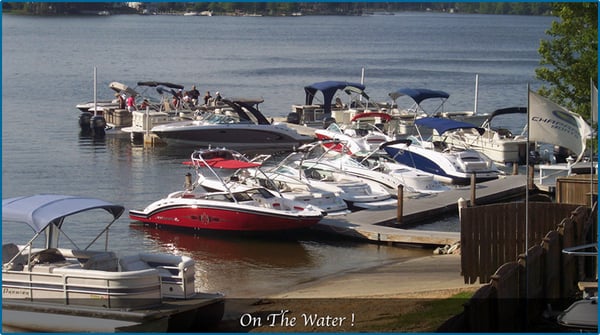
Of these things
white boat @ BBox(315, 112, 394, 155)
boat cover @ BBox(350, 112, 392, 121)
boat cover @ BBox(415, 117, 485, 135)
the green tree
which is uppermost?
the green tree

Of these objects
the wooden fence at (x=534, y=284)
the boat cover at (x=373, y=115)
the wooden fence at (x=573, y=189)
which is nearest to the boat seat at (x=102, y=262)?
the wooden fence at (x=534, y=284)

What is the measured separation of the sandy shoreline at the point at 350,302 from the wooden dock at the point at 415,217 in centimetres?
309

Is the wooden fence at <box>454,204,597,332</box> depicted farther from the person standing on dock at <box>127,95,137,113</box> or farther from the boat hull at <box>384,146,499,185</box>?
the person standing on dock at <box>127,95,137,113</box>

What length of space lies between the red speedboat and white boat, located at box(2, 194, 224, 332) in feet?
27.6

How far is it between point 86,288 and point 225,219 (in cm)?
1058

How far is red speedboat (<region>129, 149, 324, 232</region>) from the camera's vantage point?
27828 mm

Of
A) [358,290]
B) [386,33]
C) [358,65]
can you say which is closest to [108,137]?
[358,290]

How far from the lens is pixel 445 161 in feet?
122

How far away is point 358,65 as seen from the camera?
10488 centimetres

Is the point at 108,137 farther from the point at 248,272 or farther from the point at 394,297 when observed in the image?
the point at 394,297

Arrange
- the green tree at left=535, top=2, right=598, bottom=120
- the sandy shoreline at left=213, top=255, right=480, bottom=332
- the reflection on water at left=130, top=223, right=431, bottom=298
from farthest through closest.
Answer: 1. the green tree at left=535, top=2, right=598, bottom=120
2. the reflection on water at left=130, top=223, right=431, bottom=298
3. the sandy shoreline at left=213, top=255, right=480, bottom=332

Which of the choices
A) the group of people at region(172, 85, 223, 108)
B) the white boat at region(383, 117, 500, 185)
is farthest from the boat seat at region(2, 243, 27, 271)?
the group of people at region(172, 85, 223, 108)

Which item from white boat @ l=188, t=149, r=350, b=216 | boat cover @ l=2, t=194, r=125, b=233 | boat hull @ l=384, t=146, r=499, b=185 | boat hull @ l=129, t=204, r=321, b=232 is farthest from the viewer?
boat hull @ l=384, t=146, r=499, b=185

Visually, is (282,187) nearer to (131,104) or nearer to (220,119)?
(220,119)
